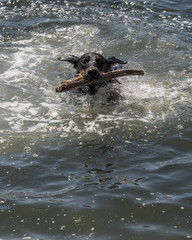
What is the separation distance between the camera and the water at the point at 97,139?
4.39 meters

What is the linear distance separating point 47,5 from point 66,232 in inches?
481

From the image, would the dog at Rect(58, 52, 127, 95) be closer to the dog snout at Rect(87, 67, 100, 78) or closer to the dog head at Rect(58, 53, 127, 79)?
the dog head at Rect(58, 53, 127, 79)

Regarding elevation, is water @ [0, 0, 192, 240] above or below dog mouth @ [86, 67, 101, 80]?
below

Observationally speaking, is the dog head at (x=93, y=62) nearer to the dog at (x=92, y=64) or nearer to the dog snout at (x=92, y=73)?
the dog at (x=92, y=64)

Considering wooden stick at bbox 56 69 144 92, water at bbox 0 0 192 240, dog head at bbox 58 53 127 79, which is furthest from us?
dog head at bbox 58 53 127 79

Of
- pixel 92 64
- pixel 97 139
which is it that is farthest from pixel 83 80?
pixel 92 64

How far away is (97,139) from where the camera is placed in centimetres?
651

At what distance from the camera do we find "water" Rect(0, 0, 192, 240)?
14.4ft

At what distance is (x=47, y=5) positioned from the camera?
14859 mm

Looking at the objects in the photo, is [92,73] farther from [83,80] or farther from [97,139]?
[97,139]

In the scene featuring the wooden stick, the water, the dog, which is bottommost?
the water

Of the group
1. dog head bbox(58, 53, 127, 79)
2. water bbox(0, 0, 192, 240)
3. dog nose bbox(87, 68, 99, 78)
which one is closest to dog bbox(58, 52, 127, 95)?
dog head bbox(58, 53, 127, 79)

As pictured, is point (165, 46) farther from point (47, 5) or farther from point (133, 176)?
point (133, 176)

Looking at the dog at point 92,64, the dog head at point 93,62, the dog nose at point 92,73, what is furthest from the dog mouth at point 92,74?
the dog head at point 93,62
